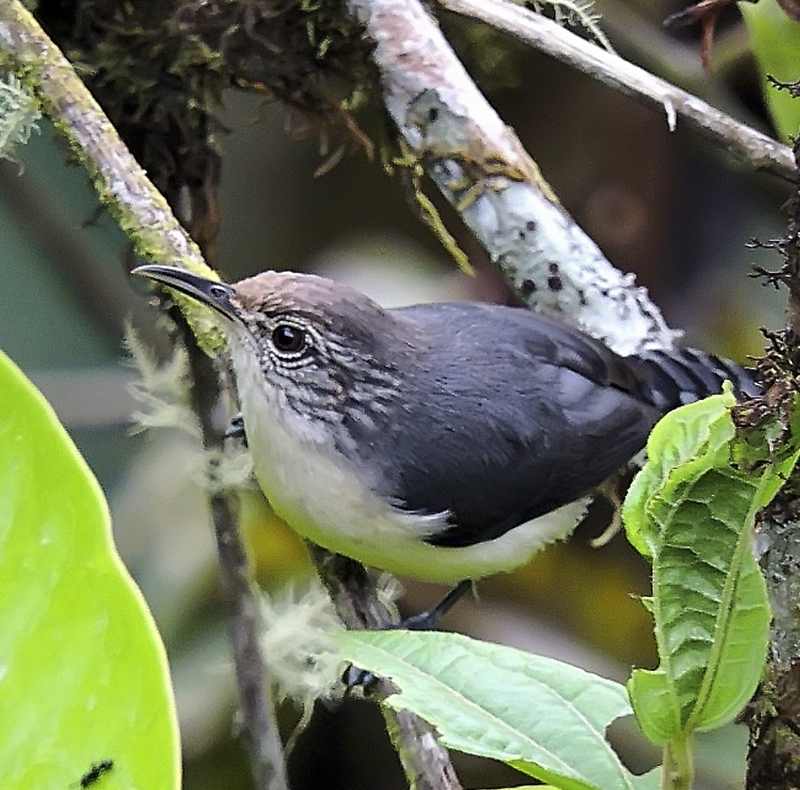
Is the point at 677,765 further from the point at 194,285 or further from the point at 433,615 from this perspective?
the point at 433,615

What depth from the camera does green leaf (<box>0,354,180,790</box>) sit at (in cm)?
82

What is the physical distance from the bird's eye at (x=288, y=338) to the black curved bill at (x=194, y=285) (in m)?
0.08

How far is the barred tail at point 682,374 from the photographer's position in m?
1.57

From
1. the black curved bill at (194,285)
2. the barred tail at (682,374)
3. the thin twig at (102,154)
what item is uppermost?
the thin twig at (102,154)

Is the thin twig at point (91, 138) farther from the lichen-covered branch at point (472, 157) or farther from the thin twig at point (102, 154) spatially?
the lichen-covered branch at point (472, 157)

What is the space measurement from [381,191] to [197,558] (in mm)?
924

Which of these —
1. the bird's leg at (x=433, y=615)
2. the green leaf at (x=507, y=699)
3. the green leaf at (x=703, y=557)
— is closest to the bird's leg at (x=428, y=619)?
the bird's leg at (x=433, y=615)

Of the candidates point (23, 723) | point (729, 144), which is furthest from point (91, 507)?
point (729, 144)

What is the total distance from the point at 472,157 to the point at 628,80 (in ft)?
0.70

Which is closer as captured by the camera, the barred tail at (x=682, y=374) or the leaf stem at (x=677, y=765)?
the leaf stem at (x=677, y=765)

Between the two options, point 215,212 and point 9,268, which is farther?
point 9,268

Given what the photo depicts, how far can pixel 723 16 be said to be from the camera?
2.07 m

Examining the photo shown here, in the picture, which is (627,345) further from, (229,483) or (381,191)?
(381,191)

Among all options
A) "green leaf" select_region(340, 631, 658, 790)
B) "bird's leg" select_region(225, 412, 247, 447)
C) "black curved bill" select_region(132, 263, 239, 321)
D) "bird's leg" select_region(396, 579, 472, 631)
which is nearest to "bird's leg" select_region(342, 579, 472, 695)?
"bird's leg" select_region(396, 579, 472, 631)
